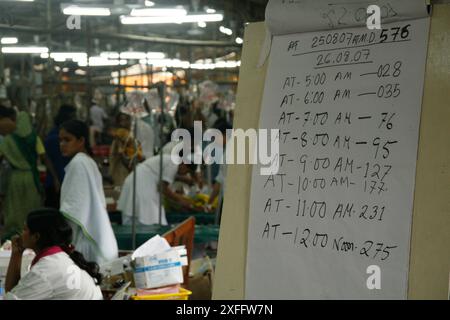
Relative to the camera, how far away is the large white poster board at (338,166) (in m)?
2.12

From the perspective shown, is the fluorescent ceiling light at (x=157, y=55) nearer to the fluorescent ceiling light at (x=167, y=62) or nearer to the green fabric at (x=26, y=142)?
the fluorescent ceiling light at (x=167, y=62)

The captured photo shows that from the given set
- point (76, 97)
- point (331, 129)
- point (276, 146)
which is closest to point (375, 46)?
point (331, 129)

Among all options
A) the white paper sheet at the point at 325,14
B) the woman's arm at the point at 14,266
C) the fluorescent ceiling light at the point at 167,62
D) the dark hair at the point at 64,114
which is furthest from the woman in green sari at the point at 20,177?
the fluorescent ceiling light at the point at 167,62

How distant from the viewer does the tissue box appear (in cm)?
468

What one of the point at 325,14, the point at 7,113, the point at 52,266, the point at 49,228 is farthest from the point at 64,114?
the point at 325,14

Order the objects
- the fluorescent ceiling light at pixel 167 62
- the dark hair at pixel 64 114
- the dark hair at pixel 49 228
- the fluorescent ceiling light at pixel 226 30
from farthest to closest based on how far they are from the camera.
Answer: the fluorescent ceiling light at pixel 167 62 → the fluorescent ceiling light at pixel 226 30 → the dark hair at pixel 64 114 → the dark hair at pixel 49 228

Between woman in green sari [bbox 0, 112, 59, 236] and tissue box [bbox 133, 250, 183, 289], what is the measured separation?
11.7ft

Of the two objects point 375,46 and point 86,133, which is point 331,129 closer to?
point 375,46

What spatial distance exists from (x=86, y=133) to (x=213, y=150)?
311cm

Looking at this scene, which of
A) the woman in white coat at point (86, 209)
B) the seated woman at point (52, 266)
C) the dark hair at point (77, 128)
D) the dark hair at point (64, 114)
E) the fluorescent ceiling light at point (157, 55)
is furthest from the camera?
the fluorescent ceiling light at point (157, 55)

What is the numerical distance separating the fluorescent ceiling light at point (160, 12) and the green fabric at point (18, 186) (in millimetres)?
1654

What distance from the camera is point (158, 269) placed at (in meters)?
4.70

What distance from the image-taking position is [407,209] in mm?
2084

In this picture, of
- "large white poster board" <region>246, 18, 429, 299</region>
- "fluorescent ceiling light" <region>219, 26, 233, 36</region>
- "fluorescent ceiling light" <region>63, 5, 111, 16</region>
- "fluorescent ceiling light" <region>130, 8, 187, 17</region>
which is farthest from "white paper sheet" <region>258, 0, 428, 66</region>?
"fluorescent ceiling light" <region>219, 26, 233, 36</region>
